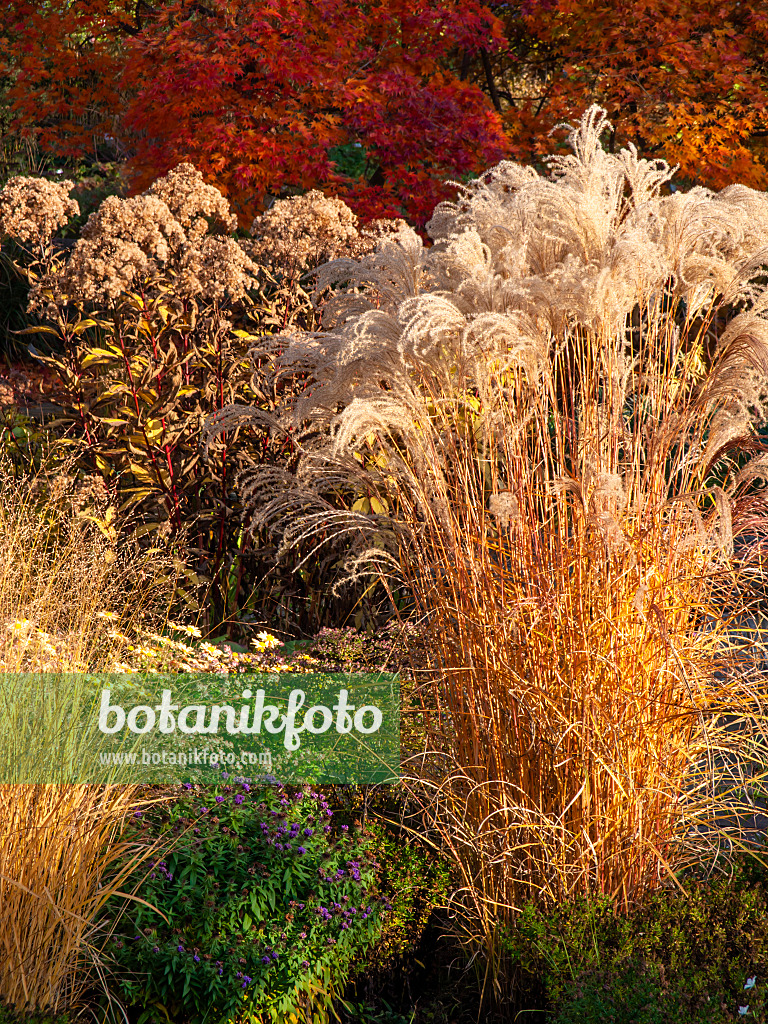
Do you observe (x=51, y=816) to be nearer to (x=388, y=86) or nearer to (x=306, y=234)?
(x=306, y=234)

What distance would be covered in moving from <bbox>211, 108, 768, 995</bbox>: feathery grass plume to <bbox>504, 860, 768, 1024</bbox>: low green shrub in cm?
12

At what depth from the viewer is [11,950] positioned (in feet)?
9.01

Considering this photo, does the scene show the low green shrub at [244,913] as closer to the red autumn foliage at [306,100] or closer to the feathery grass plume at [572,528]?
the feathery grass plume at [572,528]

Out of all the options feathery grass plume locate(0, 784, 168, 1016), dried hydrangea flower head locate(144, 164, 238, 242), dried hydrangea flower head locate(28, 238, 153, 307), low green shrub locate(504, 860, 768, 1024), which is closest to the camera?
Answer: low green shrub locate(504, 860, 768, 1024)

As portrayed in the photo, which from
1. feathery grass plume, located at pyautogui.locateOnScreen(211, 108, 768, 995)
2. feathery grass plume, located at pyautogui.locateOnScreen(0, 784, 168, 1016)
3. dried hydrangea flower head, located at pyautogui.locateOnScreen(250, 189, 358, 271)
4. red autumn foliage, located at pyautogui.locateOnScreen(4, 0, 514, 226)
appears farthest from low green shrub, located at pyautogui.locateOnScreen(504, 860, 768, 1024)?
red autumn foliage, located at pyautogui.locateOnScreen(4, 0, 514, 226)

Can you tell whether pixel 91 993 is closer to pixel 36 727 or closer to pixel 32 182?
pixel 36 727

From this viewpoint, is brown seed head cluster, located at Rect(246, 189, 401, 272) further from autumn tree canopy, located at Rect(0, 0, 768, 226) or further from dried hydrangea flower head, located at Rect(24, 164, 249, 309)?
autumn tree canopy, located at Rect(0, 0, 768, 226)

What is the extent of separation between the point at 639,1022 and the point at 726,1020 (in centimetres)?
23

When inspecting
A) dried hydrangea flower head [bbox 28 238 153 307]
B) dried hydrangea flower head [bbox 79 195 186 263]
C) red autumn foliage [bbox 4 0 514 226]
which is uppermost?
red autumn foliage [bbox 4 0 514 226]

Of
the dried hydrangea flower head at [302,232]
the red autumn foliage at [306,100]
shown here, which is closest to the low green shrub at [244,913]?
the dried hydrangea flower head at [302,232]

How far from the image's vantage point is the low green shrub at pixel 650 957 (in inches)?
104

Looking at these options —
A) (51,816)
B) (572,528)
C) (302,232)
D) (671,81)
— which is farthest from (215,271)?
(671,81)

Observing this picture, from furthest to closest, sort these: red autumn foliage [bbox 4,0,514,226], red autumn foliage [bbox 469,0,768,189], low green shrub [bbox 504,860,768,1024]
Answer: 1. red autumn foliage [bbox 469,0,768,189]
2. red autumn foliage [bbox 4,0,514,226]
3. low green shrub [bbox 504,860,768,1024]

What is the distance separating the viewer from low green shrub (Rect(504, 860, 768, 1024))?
263 cm
